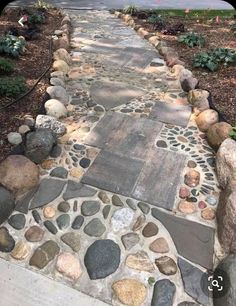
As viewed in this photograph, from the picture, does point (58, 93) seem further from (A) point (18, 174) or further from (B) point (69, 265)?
(B) point (69, 265)

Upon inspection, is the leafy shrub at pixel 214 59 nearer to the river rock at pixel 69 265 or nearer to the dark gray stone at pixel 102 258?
the dark gray stone at pixel 102 258

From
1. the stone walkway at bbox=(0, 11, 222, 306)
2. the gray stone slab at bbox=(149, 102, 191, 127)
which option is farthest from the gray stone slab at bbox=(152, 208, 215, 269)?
the gray stone slab at bbox=(149, 102, 191, 127)

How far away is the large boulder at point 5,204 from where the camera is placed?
2736mm

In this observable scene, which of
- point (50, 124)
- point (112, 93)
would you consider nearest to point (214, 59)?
point (112, 93)

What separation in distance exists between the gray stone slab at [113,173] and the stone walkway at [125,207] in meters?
0.01

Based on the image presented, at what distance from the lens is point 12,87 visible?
406 centimetres

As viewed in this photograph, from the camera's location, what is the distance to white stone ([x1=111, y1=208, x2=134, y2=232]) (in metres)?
2.76

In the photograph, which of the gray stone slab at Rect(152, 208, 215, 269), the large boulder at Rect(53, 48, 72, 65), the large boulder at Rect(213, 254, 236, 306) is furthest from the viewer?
the large boulder at Rect(53, 48, 72, 65)

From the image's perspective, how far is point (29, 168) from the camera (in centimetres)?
304

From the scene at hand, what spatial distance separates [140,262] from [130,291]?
0.25m

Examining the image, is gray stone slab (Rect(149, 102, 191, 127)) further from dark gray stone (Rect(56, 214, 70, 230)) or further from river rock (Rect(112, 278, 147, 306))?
river rock (Rect(112, 278, 147, 306))

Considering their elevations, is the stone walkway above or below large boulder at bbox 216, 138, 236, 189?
below

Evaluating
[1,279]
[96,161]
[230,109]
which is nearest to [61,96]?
[96,161]

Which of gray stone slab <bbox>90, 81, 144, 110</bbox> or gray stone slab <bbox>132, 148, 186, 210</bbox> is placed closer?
gray stone slab <bbox>132, 148, 186, 210</bbox>
